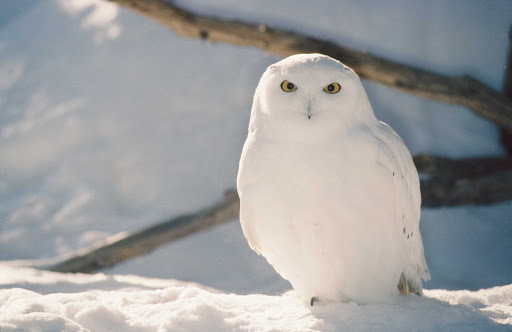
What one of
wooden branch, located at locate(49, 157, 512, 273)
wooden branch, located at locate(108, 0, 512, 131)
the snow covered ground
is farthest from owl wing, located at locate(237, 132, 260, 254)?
wooden branch, located at locate(49, 157, 512, 273)

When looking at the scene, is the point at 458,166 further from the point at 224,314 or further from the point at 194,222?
the point at 224,314

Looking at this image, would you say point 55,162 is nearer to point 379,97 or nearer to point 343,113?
point 379,97

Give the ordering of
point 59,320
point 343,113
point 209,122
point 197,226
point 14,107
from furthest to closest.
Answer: point 14,107 → point 209,122 → point 197,226 → point 343,113 → point 59,320

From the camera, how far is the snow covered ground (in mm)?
4113

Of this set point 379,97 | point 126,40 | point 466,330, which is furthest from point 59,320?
point 126,40

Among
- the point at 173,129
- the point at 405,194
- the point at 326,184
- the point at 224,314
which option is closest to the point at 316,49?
the point at 405,194

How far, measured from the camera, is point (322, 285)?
1997mm

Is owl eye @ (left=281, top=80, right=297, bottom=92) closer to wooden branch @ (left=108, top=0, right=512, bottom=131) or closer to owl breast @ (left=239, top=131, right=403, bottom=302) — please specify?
owl breast @ (left=239, top=131, right=403, bottom=302)

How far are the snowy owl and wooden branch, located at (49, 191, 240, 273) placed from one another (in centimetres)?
201

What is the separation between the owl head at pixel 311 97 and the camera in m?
1.77

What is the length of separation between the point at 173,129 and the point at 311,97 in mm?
4147

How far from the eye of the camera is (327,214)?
1.86 meters

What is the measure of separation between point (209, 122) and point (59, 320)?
4217 mm

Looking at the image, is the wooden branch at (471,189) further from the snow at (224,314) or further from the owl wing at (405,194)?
the owl wing at (405,194)
